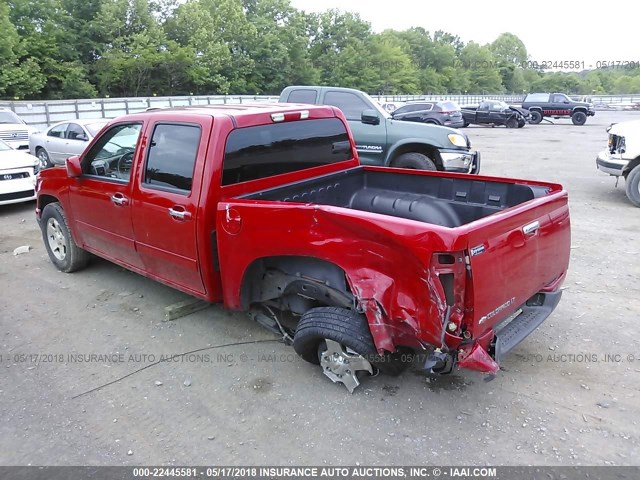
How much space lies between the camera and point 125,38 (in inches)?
1561

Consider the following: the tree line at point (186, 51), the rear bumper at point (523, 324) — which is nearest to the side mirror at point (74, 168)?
the rear bumper at point (523, 324)

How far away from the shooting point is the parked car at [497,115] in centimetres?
2775

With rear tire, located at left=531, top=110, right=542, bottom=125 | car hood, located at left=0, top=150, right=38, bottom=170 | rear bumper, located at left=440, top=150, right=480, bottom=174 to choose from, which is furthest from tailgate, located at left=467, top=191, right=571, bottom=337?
rear tire, located at left=531, top=110, right=542, bottom=125

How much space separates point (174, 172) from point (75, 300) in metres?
2.03

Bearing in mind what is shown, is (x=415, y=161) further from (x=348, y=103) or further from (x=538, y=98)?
(x=538, y=98)

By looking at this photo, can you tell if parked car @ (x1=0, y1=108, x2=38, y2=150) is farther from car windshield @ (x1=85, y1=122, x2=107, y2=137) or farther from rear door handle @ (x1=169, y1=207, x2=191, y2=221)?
rear door handle @ (x1=169, y1=207, x2=191, y2=221)

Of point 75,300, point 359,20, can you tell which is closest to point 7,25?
point 75,300

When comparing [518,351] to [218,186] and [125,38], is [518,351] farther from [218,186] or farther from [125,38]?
[125,38]

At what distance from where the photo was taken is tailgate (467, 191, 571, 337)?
2.73 m

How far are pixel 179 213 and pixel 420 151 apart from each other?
6288mm

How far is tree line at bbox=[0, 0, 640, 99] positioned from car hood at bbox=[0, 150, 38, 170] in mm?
24098

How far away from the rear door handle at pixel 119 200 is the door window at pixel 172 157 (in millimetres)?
330

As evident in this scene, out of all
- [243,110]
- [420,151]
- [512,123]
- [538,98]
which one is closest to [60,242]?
[243,110]

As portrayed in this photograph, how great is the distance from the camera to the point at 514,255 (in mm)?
2975
